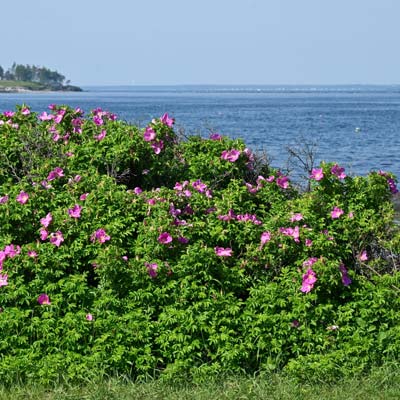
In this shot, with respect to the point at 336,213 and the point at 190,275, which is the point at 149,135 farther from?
the point at 336,213

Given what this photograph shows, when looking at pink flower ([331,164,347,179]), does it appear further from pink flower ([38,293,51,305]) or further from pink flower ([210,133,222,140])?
pink flower ([38,293,51,305])

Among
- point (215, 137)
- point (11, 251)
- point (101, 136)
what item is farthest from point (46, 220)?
point (215, 137)

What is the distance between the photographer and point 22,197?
19.3 ft

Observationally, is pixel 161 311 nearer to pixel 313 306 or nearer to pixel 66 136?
pixel 313 306

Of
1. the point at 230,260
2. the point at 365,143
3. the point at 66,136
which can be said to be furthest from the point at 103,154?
the point at 365,143

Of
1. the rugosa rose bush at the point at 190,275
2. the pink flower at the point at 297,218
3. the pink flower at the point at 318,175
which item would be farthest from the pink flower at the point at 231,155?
the pink flower at the point at 297,218

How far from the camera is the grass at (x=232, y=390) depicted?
5082 millimetres

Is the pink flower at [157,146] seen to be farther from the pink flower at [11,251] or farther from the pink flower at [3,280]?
the pink flower at [3,280]

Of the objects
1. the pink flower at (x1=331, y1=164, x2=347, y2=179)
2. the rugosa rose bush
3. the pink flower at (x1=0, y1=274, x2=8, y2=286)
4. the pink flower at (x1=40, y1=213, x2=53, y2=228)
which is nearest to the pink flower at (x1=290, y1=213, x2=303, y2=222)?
the rugosa rose bush

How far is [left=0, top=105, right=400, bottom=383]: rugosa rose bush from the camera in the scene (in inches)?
211

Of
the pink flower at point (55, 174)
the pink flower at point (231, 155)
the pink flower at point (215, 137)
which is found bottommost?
the pink flower at point (55, 174)

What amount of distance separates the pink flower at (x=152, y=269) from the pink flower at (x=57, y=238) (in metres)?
0.64

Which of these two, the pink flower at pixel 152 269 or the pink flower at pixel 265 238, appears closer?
the pink flower at pixel 152 269

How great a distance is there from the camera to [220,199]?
246 inches
